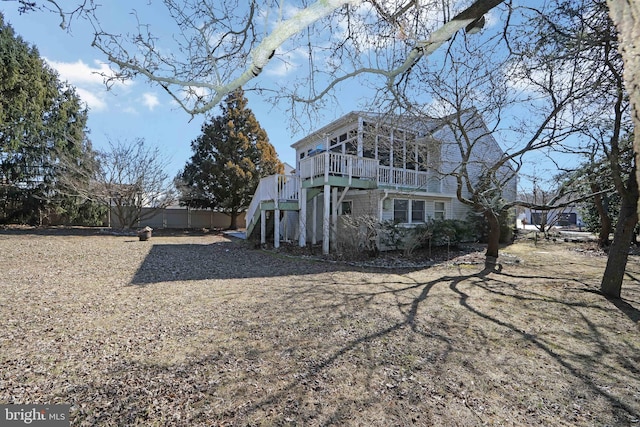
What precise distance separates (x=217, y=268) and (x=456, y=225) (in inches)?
349

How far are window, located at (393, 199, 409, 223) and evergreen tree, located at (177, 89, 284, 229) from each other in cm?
1147

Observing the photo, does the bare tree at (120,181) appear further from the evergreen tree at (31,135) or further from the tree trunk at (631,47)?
the tree trunk at (631,47)

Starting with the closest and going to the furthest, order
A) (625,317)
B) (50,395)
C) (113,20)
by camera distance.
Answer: (50,395) → (113,20) → (625,317)

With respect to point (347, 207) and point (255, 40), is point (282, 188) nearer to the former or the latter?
point (347, 207)

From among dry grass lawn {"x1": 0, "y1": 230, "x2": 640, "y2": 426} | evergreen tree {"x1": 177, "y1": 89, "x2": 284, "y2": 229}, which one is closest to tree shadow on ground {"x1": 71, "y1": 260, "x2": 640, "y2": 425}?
dry grass lawn {"x1": 0, "y1": 230, "x2": 640, "y2": 426}

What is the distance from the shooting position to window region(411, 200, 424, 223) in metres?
12.6

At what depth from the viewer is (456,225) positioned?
38.8 feet

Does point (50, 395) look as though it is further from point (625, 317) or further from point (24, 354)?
point (625, 317)

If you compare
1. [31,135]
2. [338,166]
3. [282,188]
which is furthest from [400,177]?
[31,135]

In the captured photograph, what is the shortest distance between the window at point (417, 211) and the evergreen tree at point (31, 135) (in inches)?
799

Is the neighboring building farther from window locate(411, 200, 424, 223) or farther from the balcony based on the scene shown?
the balcony

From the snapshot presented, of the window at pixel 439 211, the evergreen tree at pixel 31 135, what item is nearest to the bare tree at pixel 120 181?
the evergreen tree at pixel 31 135

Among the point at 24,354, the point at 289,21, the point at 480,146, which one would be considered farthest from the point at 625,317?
the point at 480,146

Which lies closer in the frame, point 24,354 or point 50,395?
point 50,395
